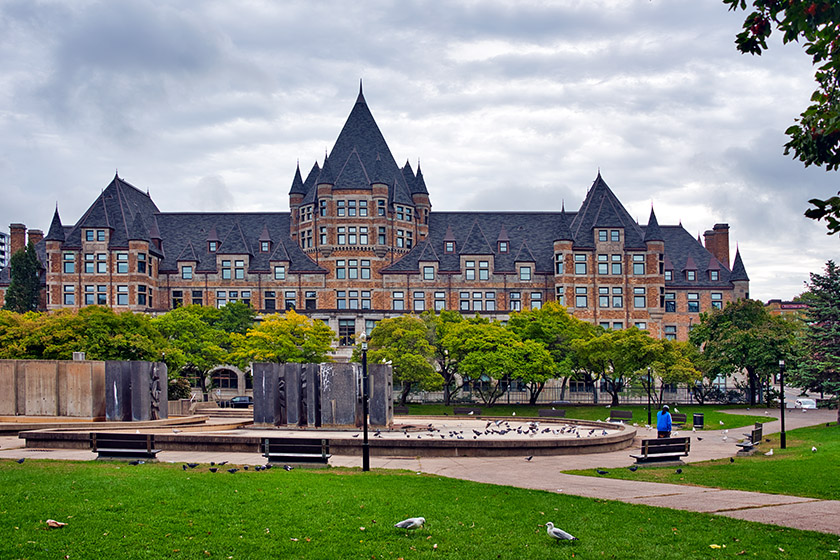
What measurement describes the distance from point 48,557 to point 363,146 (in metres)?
75.3

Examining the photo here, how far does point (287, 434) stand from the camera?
32125 mm

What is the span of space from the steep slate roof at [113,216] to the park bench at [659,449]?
66786 millimetres

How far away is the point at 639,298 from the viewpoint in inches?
3155

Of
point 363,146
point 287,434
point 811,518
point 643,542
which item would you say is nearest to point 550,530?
point 643,542

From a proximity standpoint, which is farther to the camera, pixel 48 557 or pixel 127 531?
pixel 127 531

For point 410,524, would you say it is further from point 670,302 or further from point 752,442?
point 670,302

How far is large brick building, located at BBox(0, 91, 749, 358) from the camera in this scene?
260 feet

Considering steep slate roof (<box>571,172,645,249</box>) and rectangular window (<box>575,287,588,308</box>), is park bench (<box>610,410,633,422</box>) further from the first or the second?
steep slate roof (<box>571,172,645,249</box>)

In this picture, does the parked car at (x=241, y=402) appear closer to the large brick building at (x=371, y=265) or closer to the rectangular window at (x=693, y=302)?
the large brick building at (x=371, y=265)

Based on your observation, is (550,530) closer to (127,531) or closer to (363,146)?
(127,531)

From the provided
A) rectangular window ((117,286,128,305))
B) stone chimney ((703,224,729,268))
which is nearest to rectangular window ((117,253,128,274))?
rectangular window ((117,286,128,305))

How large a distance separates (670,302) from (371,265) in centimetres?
3215

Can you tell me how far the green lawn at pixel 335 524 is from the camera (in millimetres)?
11969

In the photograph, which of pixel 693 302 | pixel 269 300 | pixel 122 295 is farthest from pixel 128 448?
pixel 693 302
